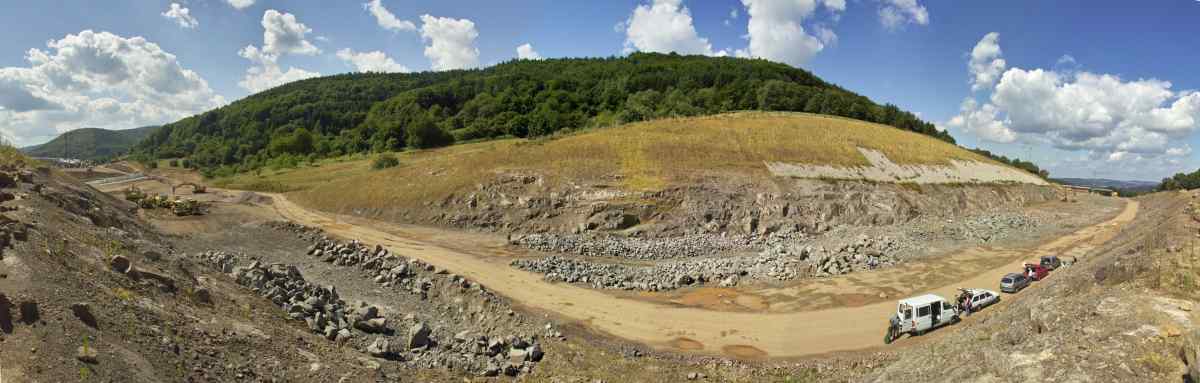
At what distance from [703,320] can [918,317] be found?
7816 millimetres

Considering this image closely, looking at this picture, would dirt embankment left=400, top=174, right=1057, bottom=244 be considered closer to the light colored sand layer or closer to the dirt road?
the light colored sand layer

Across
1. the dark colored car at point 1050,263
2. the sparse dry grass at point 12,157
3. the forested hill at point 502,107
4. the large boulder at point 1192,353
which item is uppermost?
the forested hill at point 502,107

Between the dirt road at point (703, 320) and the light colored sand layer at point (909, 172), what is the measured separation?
21096 mm

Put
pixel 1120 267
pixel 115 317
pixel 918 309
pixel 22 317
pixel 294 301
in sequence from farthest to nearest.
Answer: pixel 918 309 < pixel 294 301 < pixel 1120 267 < pixel 115 317 < pixel 22 317

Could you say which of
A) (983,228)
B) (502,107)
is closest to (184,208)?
(983,228)

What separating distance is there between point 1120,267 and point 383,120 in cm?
12247

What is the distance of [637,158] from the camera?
160ft

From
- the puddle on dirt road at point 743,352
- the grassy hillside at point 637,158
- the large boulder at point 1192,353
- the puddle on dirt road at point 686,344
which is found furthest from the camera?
the grassy hillside at point 637,158

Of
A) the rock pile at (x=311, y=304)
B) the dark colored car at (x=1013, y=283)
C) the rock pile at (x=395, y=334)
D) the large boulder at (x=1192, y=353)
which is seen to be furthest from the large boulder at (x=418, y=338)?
the dark colored car at (x=1013, y=283)

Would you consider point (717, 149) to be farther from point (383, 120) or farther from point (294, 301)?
point (383, 120)

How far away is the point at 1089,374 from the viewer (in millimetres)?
7992

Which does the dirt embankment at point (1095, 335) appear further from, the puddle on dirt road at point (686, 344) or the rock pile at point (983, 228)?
the rock pile at point (983, 228)

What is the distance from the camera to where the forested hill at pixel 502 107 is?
300ft

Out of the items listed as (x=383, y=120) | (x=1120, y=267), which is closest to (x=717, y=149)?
(x=1120, y=267)
